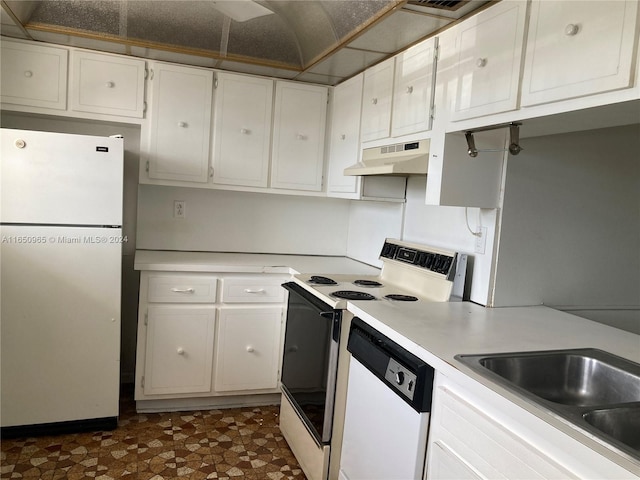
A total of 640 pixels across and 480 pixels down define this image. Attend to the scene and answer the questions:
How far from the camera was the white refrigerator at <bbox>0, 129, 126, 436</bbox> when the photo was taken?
242 cm

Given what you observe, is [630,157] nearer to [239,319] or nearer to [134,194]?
Answer: [239,319]

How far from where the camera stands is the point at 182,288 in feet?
9.43

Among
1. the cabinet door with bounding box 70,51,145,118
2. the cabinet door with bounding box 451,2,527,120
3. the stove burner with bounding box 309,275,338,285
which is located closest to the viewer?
the cabinet door with bounding box 451,2,527,120

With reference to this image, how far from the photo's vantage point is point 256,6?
250 cm

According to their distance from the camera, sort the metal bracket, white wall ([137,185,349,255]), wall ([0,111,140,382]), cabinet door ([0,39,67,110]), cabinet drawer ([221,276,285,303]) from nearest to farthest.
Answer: the metal bracket < cabinet door ([0,39,67,110]) < cabinet drawer ([221,276,285,303]) < wall ([0,111,140,382]) < white wall ([137,185,349,255])

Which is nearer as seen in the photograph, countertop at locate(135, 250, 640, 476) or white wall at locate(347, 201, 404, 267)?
countertop at locate(135, 250, 640, 476)

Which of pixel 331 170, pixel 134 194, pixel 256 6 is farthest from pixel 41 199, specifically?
pixel 331 170

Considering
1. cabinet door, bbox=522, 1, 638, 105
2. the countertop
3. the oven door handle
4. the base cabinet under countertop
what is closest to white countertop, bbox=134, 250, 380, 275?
the base cabinet under countertop

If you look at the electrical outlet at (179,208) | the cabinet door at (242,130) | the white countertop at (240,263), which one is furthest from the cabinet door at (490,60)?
the electrical outlet at (179,208)

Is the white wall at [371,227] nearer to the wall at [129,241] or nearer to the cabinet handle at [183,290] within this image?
the cabinet handle at [183,290]

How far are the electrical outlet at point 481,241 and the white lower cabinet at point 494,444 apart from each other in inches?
37.3

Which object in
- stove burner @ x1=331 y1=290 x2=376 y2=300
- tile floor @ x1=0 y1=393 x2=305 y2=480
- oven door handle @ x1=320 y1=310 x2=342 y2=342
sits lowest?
tile floor @ x1=0 y1=393 x2=305 y2=480

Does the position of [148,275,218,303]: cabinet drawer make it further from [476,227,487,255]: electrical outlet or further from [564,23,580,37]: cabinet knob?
[564,23,580,37]: cabinet knob

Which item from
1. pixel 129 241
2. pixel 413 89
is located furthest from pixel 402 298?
pixel 129 241
